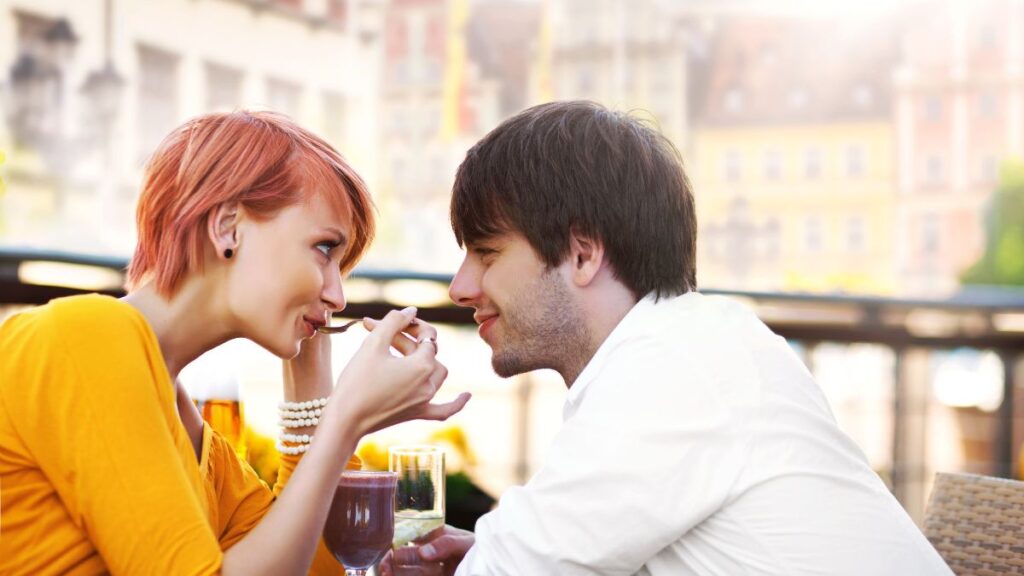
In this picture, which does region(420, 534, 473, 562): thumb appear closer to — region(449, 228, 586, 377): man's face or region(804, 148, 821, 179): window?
region(449, 228, 586, 377): man's face

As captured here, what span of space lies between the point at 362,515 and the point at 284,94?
3025 centimetres

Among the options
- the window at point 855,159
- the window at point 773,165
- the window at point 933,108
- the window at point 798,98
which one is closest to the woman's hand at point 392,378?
the window at point 855,159

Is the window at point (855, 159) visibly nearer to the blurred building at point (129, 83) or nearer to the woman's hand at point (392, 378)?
the blurred building at point (129, 83)

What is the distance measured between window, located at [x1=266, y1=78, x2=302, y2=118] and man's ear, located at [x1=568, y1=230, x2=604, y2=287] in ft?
96.3

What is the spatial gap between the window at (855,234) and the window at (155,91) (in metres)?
19.6

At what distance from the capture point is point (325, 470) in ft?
3.30

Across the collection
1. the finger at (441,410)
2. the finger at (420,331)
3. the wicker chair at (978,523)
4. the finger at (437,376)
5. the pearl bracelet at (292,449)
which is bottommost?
the wicker chair at (978,523)

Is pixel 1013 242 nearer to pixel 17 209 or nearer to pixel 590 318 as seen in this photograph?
pixel 17 209

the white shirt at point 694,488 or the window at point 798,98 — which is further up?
the window at point 798,98

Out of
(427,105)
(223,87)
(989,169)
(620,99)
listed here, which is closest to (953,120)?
(989,169)

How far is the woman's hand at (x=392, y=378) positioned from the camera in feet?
3.50

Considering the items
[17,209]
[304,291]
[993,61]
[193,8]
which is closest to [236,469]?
[304,291]

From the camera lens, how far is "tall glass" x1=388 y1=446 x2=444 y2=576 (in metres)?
1.20

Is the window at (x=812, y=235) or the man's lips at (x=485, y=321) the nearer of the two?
the man's lips at (x=485, y=321)
